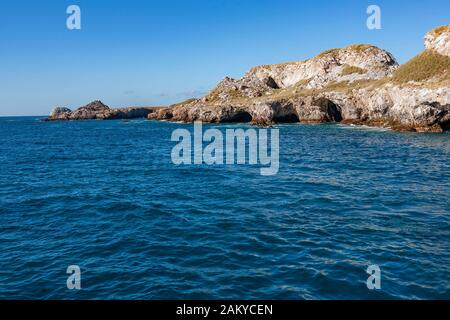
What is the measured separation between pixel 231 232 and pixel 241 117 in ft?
373

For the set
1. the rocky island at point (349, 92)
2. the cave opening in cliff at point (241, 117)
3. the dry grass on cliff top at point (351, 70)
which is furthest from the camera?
the dry grass on cliff top at point (351, 70)

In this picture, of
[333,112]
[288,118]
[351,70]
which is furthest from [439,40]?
[288,118]

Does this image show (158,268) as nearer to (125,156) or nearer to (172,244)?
(172,244)

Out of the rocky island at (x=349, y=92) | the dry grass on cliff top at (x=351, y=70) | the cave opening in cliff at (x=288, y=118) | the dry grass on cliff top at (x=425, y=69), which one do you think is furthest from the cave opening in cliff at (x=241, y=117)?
the dry grass on cliff top at (x=425, y=69)

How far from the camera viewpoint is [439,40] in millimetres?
98562

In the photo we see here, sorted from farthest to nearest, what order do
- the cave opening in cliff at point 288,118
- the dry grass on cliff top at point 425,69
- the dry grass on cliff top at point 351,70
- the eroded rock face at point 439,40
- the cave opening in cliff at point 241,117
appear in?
the dry grass on cliff top at point 351,70 < the cave opening in cliff at point 241,117 < the cave opening in cliff at point 288,118 < the eroded rock face at point 439,40 < the dry grass on cliff top at point 425,69

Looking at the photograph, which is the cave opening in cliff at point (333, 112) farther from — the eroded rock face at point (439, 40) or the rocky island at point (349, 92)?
the eroded rock face at point (439, 40)

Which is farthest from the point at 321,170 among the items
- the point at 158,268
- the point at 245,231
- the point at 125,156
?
the point at 125,156

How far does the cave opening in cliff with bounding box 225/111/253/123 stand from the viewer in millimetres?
133312

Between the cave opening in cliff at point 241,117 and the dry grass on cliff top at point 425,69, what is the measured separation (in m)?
51.6

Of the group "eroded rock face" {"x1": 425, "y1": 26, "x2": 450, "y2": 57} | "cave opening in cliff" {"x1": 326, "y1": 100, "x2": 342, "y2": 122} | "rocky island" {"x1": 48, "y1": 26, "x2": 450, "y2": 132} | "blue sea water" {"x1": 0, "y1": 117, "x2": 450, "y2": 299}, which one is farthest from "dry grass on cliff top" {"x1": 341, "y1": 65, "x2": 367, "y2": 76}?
"blue sea water" {"x1": 0, "y1": 117, "x2": 450, "y2": 299}

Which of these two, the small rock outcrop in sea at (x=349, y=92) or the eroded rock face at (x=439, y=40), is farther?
the eroded rock face at (x=439, y=40)

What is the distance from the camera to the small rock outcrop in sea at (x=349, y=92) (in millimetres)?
78188

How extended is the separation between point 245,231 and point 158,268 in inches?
266
